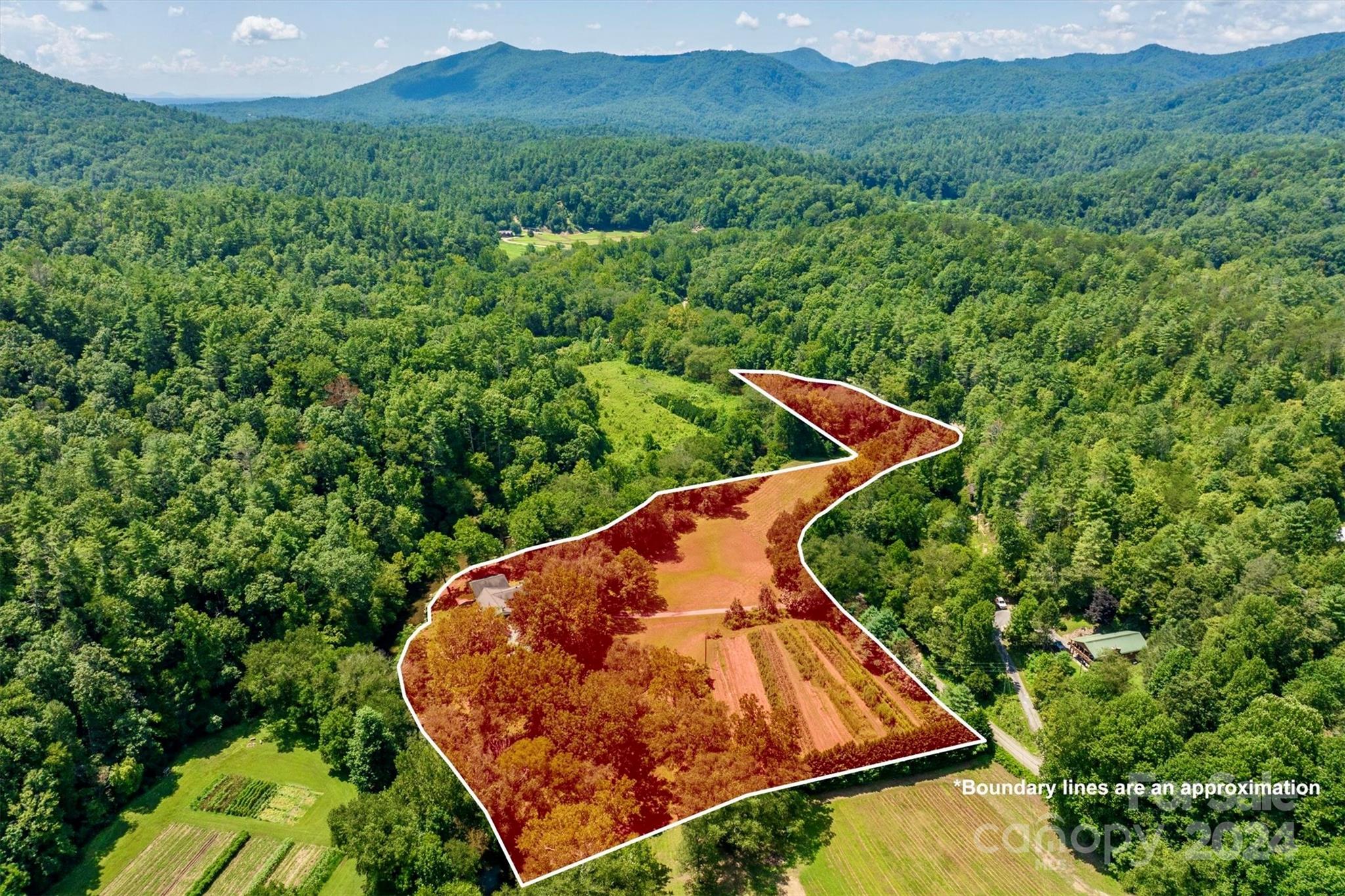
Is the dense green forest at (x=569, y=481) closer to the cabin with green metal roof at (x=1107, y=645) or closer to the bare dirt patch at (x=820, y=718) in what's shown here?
the cabin with green metal roof at (x=1107, y=645)

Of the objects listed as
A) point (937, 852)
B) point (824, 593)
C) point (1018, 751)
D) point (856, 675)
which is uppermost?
point (824, 593)

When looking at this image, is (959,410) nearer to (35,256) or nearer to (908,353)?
(908,353)

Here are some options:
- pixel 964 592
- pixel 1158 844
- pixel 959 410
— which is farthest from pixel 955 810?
pixel 959 410

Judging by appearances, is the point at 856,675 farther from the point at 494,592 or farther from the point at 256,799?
the point at 256,799

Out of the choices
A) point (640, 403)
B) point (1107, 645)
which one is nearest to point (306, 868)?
point (1107, 645)

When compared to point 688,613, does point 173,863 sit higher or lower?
lower

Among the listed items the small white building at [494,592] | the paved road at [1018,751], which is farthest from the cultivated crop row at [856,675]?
the paved road at [1018,751]
